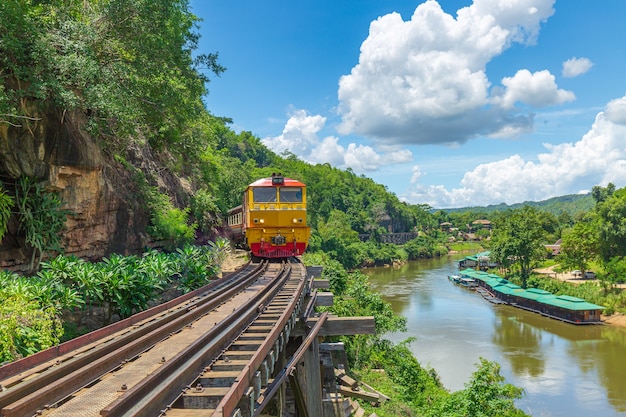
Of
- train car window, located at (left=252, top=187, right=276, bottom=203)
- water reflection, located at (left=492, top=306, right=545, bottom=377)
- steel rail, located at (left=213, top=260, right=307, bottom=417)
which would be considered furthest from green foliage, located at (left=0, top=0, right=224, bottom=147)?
water reflection, located at (left=492, top=306, right=545, bottom=377)

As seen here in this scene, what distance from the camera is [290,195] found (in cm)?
1855

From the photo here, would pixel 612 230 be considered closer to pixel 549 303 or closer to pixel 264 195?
pixel 549 303

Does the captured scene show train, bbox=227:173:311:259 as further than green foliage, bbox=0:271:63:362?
Yes

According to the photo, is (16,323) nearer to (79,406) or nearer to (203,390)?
(79,406)

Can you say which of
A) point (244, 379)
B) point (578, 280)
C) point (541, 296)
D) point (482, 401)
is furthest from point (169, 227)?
point (578, 280)

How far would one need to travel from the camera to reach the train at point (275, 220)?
1800 cm

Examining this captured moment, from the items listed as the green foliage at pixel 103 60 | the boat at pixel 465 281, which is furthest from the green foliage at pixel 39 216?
the boat at pixel 465 281

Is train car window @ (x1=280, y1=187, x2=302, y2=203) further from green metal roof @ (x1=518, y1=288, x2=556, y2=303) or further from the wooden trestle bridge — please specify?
green metal roof @ (x1=518, y1=288, x2=556, y2=303)

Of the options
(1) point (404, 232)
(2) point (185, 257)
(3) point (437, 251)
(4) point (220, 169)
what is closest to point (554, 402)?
(2) point (185, 257)

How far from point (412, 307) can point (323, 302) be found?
2707 centimetres

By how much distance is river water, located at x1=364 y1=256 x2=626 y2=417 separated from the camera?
19.9 meters

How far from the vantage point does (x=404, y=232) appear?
11094 cm

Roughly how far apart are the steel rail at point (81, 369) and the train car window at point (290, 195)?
34.7ft

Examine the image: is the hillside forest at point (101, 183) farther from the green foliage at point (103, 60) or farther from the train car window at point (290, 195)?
the train car window at point (290, 195)
